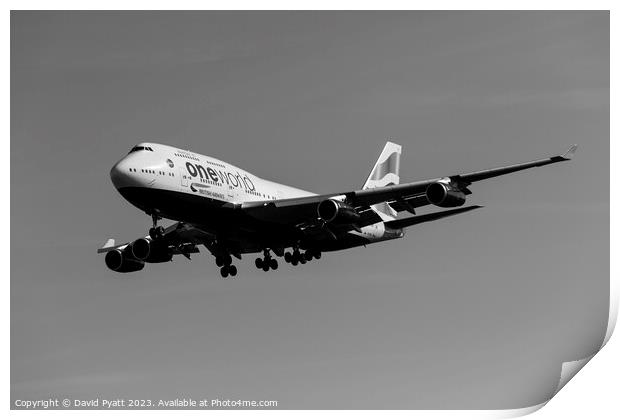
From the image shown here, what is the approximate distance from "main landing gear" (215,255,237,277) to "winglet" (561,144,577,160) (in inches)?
551

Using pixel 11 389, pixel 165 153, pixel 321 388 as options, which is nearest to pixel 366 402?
pixel 321 388

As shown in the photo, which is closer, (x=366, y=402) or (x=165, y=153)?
(x=366, y=402)

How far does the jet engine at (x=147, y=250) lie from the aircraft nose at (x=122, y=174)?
4908 mm

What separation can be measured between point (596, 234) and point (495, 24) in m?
5.78

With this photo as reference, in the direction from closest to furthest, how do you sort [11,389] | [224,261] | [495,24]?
[11,389] < [495,24] < [224,261]

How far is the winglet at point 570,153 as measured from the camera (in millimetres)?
25281

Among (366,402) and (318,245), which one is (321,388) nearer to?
(366,402)

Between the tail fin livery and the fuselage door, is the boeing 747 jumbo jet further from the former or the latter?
the tail fin livery

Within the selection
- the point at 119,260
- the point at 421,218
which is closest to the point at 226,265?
the point at 119,260

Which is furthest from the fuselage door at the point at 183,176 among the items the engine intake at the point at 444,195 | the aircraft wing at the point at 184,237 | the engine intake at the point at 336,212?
the engine intake at the point at 444,195

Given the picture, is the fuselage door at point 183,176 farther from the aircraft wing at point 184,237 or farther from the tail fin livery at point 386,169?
the tail fin livery at point 386,169

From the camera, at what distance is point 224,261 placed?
1414 inches

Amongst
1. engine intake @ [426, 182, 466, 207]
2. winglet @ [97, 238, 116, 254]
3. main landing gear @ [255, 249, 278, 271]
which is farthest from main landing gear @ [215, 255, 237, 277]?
engine intake @ [426, 182, 466, 207]

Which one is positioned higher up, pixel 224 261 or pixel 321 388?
pixel 224 261
